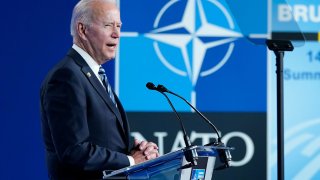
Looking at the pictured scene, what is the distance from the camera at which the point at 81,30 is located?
10.6 ft

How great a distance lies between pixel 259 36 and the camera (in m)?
5.01

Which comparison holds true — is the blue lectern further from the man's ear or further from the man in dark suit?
the man's ear

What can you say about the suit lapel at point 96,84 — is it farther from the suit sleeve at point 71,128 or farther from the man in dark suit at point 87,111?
the suit sleeve at point 71,128

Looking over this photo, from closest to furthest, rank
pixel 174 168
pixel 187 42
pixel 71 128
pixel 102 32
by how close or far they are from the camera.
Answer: pixel 174 168 → pixel 71 128 → pixel 102 32 → pixel 187 42

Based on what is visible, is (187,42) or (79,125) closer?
(79,125)

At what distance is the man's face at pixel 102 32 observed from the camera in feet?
10.5

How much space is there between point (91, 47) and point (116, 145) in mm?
479

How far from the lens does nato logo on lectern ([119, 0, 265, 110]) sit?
491 centimetres

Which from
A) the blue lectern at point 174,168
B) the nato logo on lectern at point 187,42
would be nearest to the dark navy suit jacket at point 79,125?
the blue lectern at point 174,168

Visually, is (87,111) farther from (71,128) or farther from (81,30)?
(81,30)

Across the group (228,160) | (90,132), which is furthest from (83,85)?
(228,160)

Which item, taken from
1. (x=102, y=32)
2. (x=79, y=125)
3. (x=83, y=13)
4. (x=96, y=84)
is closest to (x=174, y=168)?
(x=79, y=125)

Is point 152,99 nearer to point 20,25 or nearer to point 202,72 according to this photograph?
point 202,72

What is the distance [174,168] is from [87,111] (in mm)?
525
